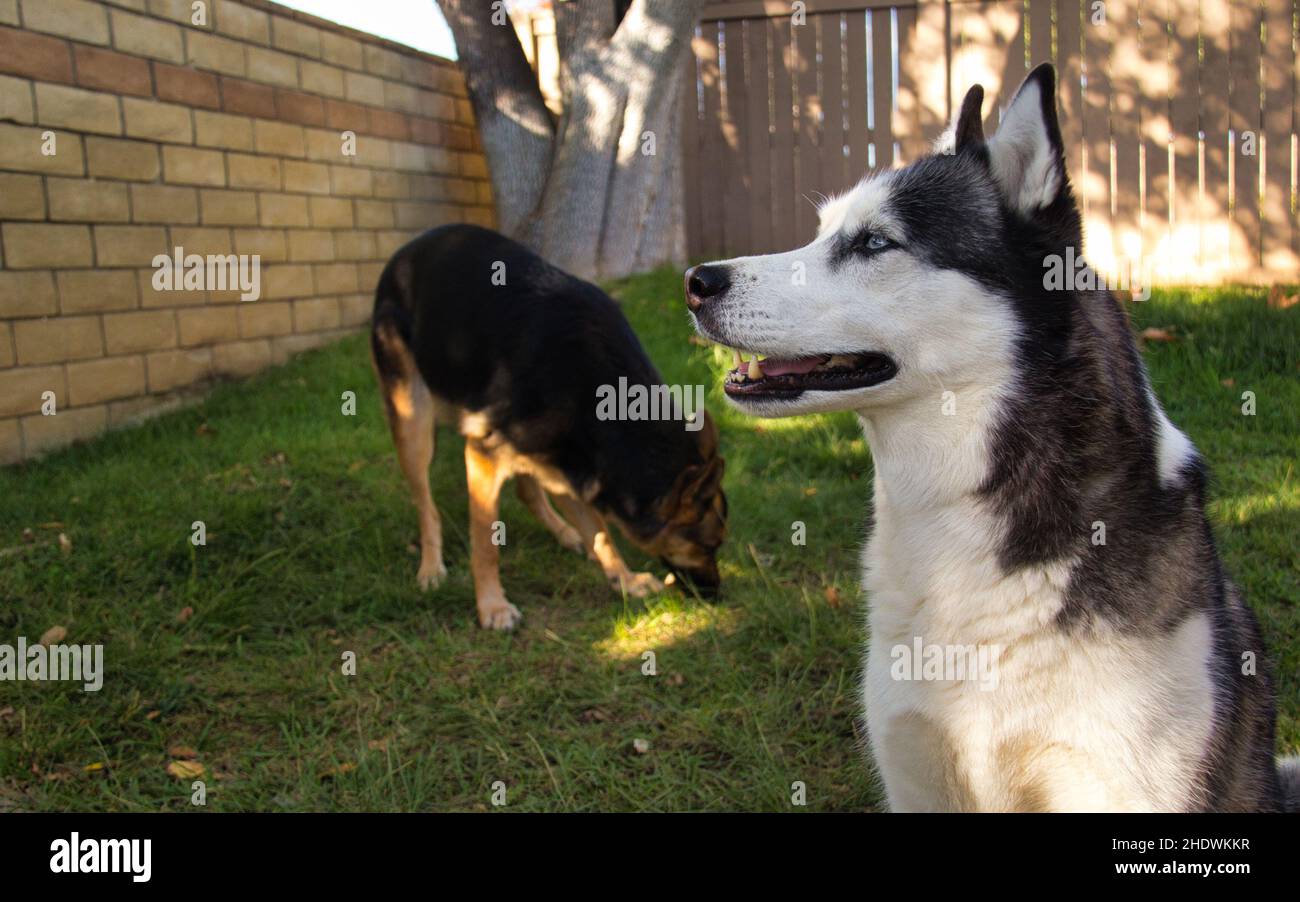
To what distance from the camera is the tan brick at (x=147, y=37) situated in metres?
5.70

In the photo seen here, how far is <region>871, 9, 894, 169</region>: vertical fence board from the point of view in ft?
27.7

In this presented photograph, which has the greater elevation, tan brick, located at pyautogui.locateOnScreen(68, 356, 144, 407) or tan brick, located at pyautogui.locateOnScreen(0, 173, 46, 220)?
tan brick, located at pyautogui.locateOnScreen(0, 173, 46, 220)

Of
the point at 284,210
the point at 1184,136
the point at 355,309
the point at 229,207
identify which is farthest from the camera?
the point at 1184,136

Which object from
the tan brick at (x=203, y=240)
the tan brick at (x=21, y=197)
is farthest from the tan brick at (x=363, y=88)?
the tan brick at (x=21, y=197)

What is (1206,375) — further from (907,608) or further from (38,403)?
(38,403)

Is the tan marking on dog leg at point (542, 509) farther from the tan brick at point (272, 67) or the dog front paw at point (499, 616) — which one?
the tan brick at point (272, 67)

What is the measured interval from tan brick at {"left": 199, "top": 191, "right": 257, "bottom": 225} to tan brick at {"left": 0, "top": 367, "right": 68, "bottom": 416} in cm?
141

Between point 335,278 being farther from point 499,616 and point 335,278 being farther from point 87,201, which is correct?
point 499,616

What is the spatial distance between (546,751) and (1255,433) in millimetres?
3794

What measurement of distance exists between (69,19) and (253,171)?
142 cm

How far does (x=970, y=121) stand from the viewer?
2.17 meters

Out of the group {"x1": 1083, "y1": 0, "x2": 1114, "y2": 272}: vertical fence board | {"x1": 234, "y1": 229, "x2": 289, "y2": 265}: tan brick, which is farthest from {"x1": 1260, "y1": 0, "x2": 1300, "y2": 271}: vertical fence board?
{"x1": 234, "y1": 229, "x2": 289, "y2": 265}: tan brick

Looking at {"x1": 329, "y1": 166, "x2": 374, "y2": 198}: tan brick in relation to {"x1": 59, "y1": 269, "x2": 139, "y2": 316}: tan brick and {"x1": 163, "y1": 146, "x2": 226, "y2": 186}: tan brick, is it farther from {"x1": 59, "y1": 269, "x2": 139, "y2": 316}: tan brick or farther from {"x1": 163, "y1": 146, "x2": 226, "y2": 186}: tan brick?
{"x1": 59, "y1": 269, "x2": 139, "y2": 316}: tan brick

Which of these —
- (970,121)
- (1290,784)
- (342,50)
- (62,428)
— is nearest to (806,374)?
(970,121)
